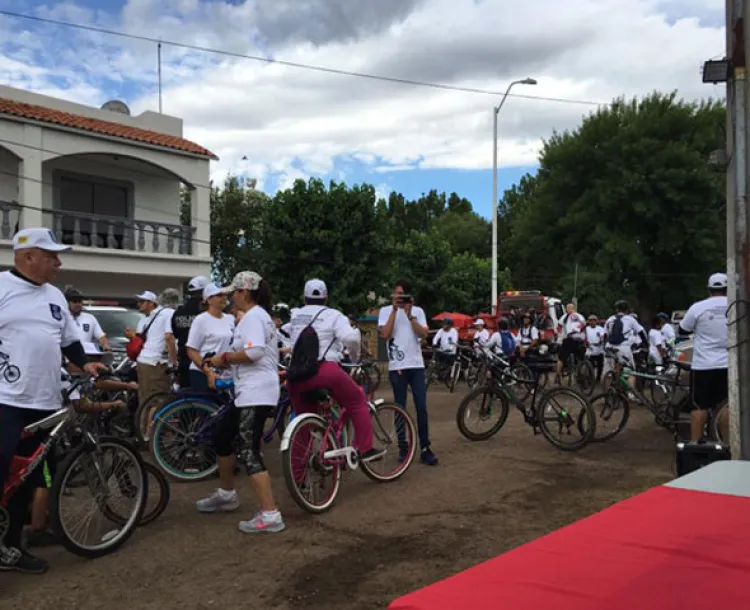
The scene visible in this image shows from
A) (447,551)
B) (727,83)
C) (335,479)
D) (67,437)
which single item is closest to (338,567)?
(447,551)

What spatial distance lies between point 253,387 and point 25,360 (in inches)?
60.0

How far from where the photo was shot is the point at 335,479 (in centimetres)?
571

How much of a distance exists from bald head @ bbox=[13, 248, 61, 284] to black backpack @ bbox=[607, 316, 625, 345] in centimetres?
1079

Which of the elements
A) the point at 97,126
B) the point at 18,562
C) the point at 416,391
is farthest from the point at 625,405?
the point at 97,126

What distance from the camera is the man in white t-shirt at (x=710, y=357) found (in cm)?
708

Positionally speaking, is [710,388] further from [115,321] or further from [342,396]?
[115,321]

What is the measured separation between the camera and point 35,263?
14.2 ft

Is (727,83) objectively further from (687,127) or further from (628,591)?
(687,127)

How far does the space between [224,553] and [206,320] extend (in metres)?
2.83

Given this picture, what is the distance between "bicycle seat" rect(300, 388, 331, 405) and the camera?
582 cm

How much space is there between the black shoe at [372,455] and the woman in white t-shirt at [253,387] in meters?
1.12

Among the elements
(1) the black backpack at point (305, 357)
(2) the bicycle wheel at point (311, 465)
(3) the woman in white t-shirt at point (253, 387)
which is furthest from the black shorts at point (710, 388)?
(3) the woman in white t-shirt at point (253, 387)

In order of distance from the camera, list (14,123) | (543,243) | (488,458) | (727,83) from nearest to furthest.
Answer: (727,83) → (488,458) → (14,123) → (543,243)

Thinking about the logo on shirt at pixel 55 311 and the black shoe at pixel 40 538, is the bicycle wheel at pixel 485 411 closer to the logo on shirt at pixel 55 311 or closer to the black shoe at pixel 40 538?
the black shoe at pixel 40 538
